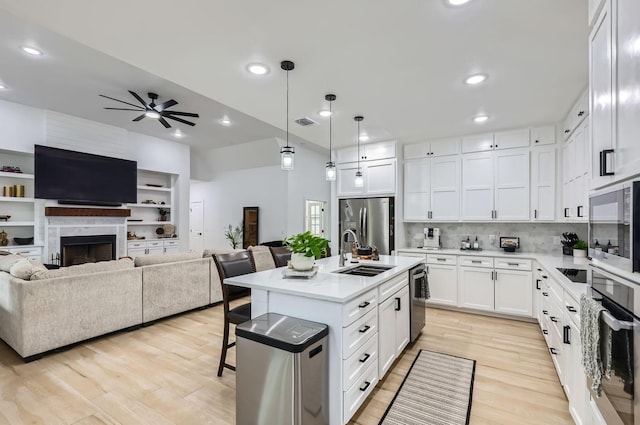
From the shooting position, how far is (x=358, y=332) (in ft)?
6.88

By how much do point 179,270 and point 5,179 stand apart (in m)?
3.90

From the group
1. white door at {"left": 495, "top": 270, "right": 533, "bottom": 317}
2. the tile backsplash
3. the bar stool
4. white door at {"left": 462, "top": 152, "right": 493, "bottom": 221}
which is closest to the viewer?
the bar stool

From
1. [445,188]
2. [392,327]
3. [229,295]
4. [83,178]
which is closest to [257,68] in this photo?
[229,295]

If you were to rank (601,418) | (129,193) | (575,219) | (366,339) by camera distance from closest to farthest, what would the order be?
(601,418) → (366,339) → (575,219) → (129,193)

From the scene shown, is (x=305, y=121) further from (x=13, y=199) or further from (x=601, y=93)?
(x=13, y=199)

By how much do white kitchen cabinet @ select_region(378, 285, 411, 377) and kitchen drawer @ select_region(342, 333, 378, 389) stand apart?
0.13 m

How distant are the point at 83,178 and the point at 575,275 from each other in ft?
24.4

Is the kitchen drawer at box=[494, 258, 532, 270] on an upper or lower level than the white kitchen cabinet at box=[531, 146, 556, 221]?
lower

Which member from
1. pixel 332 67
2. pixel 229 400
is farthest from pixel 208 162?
pixel 229 400

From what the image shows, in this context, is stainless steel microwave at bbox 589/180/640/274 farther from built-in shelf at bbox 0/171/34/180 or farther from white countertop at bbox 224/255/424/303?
built-in shelf at bbox 0/171/34/180

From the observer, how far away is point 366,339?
7.23ft

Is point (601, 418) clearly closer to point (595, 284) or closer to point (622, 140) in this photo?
point (595, 284)

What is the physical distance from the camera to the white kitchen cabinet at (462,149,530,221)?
4309 mm

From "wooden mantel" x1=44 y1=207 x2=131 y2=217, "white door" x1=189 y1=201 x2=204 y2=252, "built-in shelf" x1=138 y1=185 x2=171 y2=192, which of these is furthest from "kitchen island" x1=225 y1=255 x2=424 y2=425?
"white door" x1=189 y1=201 x2=204 y2=252
